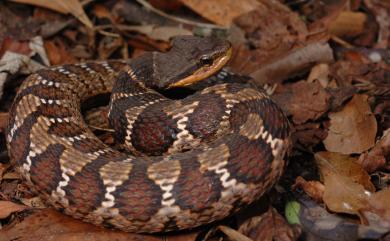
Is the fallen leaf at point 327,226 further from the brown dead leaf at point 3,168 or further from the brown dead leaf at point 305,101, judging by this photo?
the brown dead leaf at point 3,168

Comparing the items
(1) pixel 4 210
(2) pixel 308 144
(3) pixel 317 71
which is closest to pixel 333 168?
(2) pixel 308 144

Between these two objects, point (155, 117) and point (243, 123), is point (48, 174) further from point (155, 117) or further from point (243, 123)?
point (243, 123)

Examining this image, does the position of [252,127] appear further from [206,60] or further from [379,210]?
[379,210]

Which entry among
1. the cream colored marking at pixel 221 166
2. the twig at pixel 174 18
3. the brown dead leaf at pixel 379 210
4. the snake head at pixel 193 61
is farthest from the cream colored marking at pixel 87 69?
the brown dead leaf at pixel 379 210

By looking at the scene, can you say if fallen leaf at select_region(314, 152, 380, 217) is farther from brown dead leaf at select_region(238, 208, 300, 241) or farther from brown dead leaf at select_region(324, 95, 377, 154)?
brown dead leaf at select_region(238, 208, 300, 241)

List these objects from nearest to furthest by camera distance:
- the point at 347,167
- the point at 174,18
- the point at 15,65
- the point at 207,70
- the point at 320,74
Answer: the point at 347,167 < the point at 207,70 < the point at 320,74 < the point at 15,65 < the point at 174,18

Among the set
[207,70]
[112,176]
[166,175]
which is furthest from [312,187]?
[112,176]
